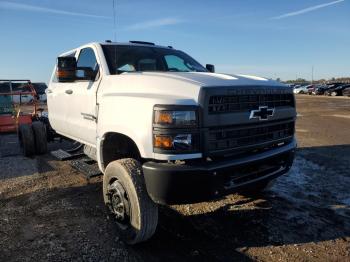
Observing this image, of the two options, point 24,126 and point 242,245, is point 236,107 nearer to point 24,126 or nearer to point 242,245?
point 242,245

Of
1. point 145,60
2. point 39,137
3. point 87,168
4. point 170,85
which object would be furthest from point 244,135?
point 39,137

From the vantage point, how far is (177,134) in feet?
11.1

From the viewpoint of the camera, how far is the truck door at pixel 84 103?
4.86 m

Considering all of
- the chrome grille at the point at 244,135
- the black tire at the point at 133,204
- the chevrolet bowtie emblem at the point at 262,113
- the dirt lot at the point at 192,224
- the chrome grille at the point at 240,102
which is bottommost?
the dirt lot at the point at 192,224

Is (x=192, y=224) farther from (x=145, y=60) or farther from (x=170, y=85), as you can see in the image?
(x=145, y=60)

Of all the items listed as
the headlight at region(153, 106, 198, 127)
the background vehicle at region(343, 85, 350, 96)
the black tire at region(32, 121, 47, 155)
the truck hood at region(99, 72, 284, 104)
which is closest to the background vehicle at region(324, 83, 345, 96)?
the background vehicle at region(343, 85, 350, 96)

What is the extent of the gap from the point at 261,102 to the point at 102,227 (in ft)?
7.48

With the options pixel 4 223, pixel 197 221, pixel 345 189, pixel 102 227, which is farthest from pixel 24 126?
pixel 345 189

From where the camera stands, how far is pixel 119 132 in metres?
3.97

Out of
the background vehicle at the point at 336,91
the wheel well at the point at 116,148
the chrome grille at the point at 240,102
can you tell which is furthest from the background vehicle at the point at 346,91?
the wheel well at the point at 116,148

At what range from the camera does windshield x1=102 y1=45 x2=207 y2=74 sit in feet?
16.4

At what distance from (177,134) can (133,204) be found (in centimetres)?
88

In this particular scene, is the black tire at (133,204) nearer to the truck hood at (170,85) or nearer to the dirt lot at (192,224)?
the dirt lot at (192,224)

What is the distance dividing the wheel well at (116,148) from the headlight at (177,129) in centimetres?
89
